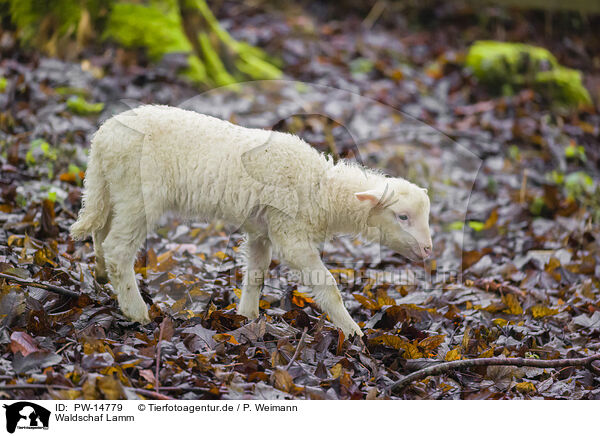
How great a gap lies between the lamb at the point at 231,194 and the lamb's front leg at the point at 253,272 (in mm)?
76

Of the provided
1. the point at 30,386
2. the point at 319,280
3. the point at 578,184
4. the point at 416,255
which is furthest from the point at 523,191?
the point at 30,386

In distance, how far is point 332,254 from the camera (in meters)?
5.99

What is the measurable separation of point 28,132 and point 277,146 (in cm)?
311

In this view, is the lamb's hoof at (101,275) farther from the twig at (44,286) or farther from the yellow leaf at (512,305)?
the yellow leaf at (512,305)

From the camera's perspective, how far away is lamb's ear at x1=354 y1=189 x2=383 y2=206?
4.46m

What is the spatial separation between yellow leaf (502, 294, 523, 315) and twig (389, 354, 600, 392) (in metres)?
0.88

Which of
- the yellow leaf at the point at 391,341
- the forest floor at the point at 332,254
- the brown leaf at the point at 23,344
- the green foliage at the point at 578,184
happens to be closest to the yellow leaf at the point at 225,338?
the forest floor at the point at 332,254

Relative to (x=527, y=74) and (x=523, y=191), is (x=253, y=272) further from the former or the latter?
(x=527, y=74)

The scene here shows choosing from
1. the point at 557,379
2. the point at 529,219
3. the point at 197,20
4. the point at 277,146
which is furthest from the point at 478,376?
the point at 197,20

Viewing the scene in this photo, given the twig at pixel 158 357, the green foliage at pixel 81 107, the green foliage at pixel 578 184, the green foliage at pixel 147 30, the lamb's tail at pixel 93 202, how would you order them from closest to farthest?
1. the twig at pixel 158 357
2. the lamb's tail at pixel 93 202
3. the green foliage at pixel 81 107
4. the green foliage at pixel 578 184
5. the green foliage at pixel 147 30

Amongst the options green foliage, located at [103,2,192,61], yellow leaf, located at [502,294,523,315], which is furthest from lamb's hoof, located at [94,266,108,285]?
green foliage, located at [103,2,192,61]
